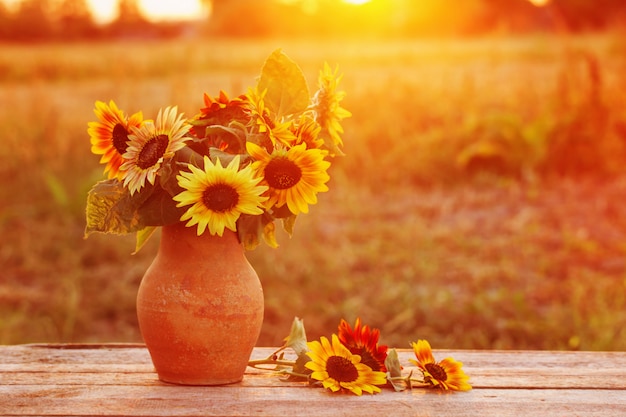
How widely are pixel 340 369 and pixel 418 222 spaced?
2892 millimetres

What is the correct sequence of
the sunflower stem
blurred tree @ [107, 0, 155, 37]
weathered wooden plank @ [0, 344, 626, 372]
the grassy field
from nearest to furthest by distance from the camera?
1. the sunflower stem
2. weathered wooden plank @ [0, 344, 626, 372]
3. the grassy field
4. blurred tree @ [107, 0, 155, 37]

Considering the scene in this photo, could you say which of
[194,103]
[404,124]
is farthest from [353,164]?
[194,103]

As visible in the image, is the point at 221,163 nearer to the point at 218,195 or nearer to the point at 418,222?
the point at 218,195

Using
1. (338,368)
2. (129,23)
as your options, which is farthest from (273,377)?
(129,23)

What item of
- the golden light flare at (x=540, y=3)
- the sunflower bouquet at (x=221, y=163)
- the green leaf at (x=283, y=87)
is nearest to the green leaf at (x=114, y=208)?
the sunflower bouquet at (x=221, y=163)

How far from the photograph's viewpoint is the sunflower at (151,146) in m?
1.25

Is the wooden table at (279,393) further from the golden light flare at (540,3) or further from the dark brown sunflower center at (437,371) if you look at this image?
the golden light flare at (540,3)

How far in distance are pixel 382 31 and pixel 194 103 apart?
18.5 feet

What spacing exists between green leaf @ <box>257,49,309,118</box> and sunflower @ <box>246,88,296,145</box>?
4cm

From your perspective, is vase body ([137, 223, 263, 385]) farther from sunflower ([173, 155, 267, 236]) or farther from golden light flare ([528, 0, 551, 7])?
golden light flare ([528, 0, 551, 7])

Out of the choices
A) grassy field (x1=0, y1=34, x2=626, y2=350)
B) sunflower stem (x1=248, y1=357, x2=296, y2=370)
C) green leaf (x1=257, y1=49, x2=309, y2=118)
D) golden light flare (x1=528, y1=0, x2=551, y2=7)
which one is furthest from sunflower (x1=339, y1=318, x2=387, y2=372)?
golden light flare (x1=528, y1=0, x2=551, y2=7)

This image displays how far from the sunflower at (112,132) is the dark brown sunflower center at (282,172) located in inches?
8.8

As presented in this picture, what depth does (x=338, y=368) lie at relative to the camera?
134cm

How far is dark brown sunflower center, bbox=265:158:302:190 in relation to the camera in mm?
1270
